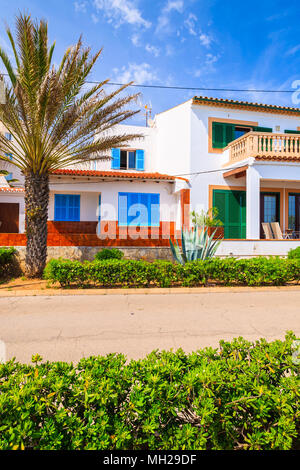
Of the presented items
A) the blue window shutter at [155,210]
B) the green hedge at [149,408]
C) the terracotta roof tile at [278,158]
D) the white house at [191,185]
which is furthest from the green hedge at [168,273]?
the blue window shutter at [155,210]

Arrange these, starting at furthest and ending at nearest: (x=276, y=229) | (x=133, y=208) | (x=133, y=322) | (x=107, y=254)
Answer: (x=133, y=208) → (x=276, y=229) → (x=107, y=254) → (x=133, y=322)

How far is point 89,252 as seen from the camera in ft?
34.8

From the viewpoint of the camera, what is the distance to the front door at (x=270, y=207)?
1541cm

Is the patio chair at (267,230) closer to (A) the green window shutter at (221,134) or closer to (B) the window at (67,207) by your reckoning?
(A) the green window shutter at (221,134)

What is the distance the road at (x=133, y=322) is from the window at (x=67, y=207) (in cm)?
777

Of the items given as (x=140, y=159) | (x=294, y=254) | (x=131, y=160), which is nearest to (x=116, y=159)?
(x=131, y=160)

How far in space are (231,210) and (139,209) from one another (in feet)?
16.3

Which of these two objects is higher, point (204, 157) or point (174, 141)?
point (174, 141)

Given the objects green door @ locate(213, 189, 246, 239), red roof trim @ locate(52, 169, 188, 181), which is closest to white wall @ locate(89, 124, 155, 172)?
red roof trim @ locate(52, 169, 188, 181)

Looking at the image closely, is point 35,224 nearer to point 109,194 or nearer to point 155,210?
point 109,194

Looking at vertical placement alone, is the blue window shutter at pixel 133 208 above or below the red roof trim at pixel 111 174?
below

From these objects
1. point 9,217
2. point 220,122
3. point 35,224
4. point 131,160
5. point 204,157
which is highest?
point 220,122

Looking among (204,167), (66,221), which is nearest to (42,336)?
(66,221)

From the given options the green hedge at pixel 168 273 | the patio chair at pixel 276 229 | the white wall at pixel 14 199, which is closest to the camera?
the green hedge at pixel 168 273
